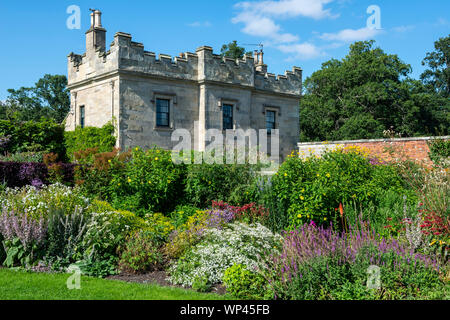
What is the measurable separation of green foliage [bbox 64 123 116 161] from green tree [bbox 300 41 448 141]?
20.4 metres

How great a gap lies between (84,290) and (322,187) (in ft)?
16.5

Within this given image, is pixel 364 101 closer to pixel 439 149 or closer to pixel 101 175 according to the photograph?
pixel 439 149

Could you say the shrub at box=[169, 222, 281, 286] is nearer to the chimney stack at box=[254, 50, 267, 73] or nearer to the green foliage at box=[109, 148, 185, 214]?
the green foliage at box=[109, 148, 185, 214]

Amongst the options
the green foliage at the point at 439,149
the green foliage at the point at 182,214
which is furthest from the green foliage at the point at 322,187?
the green foliage at the point at 439,149

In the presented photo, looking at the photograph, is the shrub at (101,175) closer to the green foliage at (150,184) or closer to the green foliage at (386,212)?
the green foliage at (150,184)

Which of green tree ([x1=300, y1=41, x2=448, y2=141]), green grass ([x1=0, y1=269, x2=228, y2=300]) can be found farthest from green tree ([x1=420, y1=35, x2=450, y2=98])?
green grass ([x1=0, y1=269, x2=228, y2=300])

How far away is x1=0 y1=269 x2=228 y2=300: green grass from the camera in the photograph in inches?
214

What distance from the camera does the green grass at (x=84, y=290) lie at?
5430 millimetres

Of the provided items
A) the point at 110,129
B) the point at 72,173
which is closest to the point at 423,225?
the point at 72,173

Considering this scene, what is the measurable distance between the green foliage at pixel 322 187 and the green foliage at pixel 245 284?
8.55ft

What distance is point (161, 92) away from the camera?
20.3 metres

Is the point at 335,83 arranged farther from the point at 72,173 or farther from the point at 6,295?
the point at 6,295

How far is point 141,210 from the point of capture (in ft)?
33.4
